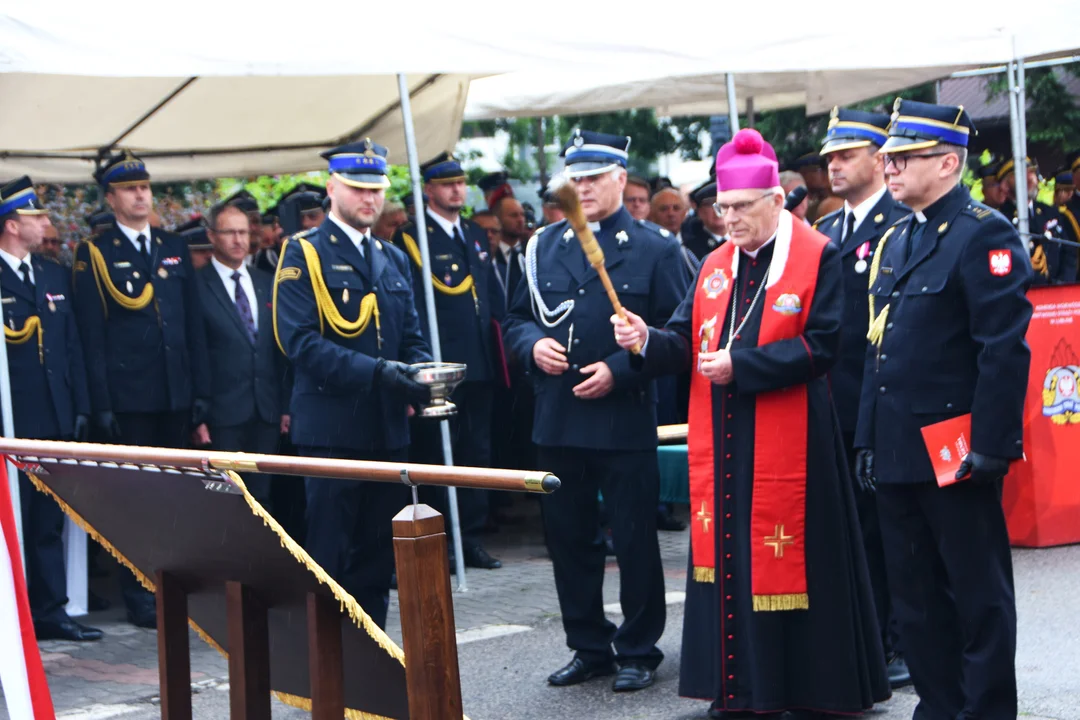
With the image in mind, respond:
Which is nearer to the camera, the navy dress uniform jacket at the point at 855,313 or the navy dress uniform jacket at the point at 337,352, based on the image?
the navy dress uniform jacket at the point at 855,313

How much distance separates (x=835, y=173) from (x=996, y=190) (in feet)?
18.9

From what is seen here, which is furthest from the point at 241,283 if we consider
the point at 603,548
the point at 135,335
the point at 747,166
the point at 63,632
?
the point at 747,166

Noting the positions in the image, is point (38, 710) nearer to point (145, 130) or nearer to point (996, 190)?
point (145, 130)

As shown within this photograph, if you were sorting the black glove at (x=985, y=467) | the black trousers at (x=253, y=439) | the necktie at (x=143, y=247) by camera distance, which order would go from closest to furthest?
the black glove at (x=985, y=467), the necktie at (x=143, y=247), the black trousers at (x=253, y=439)

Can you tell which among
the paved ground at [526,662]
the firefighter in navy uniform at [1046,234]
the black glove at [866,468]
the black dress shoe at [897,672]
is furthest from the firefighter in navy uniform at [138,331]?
the firefighter in navy uniform at [1046,234]

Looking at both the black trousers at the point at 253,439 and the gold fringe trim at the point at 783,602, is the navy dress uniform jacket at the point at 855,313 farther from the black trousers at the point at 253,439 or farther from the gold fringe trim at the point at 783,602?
the black trousers at the point at 253,439

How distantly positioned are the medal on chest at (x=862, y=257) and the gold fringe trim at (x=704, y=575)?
135 cm

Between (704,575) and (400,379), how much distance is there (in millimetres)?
1456

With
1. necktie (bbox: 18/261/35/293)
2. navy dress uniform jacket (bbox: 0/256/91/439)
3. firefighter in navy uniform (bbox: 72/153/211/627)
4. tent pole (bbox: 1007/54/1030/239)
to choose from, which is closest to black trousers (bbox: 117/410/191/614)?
firefighter in navy uniform (bbox: 72/153/211/627)

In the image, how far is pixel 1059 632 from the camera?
20.2ft

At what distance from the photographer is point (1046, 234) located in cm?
950

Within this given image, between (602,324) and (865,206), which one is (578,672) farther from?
(865,206)

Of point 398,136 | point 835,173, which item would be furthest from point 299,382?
point 398,136

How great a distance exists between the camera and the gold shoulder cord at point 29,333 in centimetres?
683
